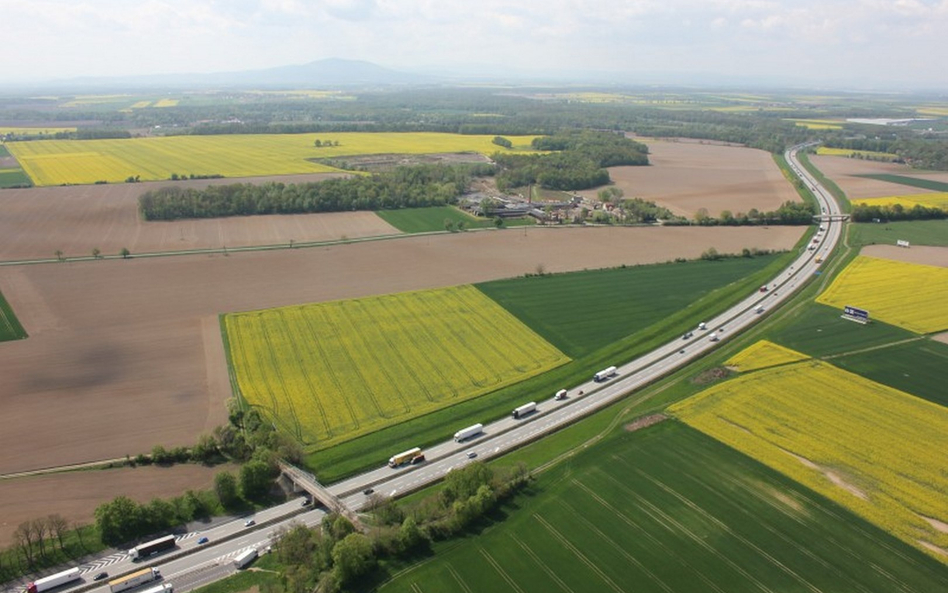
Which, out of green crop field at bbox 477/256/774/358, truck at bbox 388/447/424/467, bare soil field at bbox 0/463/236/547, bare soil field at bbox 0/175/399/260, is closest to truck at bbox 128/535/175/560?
bare soil field at bbox 0/463/236/547

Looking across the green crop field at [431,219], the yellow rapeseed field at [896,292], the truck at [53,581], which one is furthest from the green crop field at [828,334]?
the truck at [53,581]

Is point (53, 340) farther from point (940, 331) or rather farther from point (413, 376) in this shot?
point (940, 331)

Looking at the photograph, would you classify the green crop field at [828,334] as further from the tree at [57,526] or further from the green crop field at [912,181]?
the green crop field at [912,181]

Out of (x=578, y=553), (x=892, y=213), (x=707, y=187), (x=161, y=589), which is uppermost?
(x=892, y=213)

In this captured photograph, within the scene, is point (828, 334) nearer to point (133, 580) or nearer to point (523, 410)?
point (523, 410)

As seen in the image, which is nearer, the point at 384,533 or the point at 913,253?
the point at 384,533

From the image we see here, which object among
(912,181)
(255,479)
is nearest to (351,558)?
(255,479)

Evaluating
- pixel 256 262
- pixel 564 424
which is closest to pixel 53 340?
pixel 256 262
